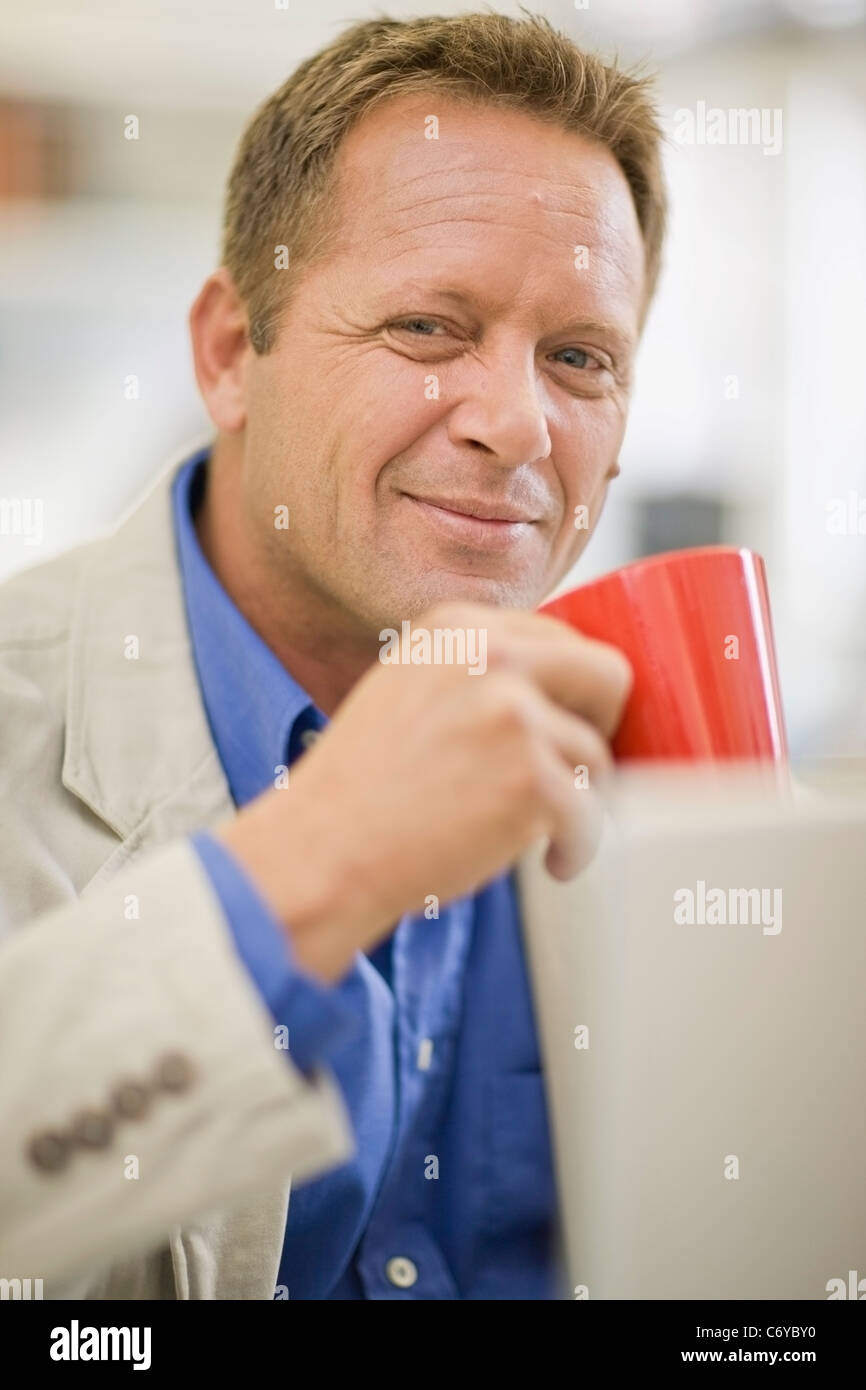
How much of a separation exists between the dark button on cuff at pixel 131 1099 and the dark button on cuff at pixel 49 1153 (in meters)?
0.02

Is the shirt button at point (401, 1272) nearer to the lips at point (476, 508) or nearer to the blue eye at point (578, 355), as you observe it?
the lips at point (476, 508)

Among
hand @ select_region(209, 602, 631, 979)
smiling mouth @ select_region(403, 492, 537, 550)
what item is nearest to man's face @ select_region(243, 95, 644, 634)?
smiling mouth @ select_region(403, 492, 537, 550)

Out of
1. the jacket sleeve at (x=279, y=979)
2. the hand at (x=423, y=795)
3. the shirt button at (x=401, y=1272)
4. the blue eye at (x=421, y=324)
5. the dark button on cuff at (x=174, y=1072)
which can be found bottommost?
the shirt button at (x=401, y=1272)

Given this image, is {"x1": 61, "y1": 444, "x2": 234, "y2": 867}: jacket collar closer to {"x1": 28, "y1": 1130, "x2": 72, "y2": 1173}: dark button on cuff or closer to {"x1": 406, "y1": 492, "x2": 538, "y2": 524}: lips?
{"x1": 406, "y1": 492, "x2": 538, "y2": 524}: lips

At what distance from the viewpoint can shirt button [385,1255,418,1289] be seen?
95 centimetres

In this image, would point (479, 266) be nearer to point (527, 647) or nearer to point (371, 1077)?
point (527, 647)

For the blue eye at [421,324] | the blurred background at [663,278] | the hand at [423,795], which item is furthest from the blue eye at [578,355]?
the blurred background at [663,278]

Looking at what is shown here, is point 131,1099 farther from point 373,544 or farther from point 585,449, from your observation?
point 585,449

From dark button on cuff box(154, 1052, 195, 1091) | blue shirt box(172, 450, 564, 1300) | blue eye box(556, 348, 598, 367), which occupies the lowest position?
blue shirt box(172, 450, 564, 1300)

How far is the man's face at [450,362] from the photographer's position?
972 mm

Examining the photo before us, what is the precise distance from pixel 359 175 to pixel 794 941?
793 millimetres

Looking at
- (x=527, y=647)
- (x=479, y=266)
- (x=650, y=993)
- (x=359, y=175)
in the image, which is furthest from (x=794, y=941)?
(x=359, y=175)

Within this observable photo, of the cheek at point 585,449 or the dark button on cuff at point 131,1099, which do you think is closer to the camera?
the dark button on cuff at point 131,1099

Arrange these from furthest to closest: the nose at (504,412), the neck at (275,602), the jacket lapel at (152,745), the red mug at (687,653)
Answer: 1. the neck at (275,602)
2. the nose at (504,412)
3. the jacket lapel at (152,745)
4. the red mug at (687,653)
